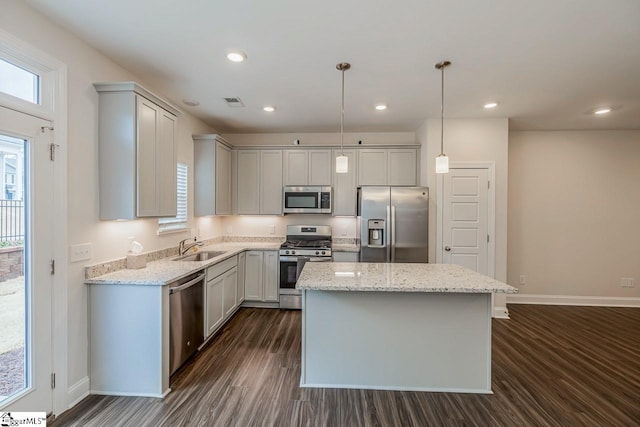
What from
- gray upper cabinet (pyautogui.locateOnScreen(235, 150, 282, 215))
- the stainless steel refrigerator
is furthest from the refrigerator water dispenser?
gray upper cabinet (pyautogui.locateOnScreen(235, 150, 282, 215))

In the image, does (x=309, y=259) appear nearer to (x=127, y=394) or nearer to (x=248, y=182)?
(x=248, y=182)

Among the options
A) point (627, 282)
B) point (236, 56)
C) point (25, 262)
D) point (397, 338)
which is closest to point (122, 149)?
point (25, 262)

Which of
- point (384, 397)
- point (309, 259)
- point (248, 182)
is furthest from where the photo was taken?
point (248, 182)

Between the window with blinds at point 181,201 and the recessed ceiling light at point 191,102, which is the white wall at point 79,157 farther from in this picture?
the window with blinds at point 181,201

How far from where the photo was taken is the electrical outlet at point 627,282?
4.48 meters

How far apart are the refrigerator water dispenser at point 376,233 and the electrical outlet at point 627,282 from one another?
4.11 metres

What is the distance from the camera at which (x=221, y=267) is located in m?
3.40

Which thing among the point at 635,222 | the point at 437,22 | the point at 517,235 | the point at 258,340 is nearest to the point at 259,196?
the point at 258,340

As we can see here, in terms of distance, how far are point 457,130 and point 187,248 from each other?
4.15 meters

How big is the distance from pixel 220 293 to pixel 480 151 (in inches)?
160

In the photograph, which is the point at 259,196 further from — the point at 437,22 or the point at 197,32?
the point at 437,22

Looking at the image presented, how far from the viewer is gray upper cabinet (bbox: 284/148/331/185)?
456 centimetres

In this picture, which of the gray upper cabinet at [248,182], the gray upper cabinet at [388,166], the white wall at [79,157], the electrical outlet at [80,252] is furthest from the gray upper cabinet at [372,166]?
the electrical outlet at [80,252]

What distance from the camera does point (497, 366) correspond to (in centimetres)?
274
